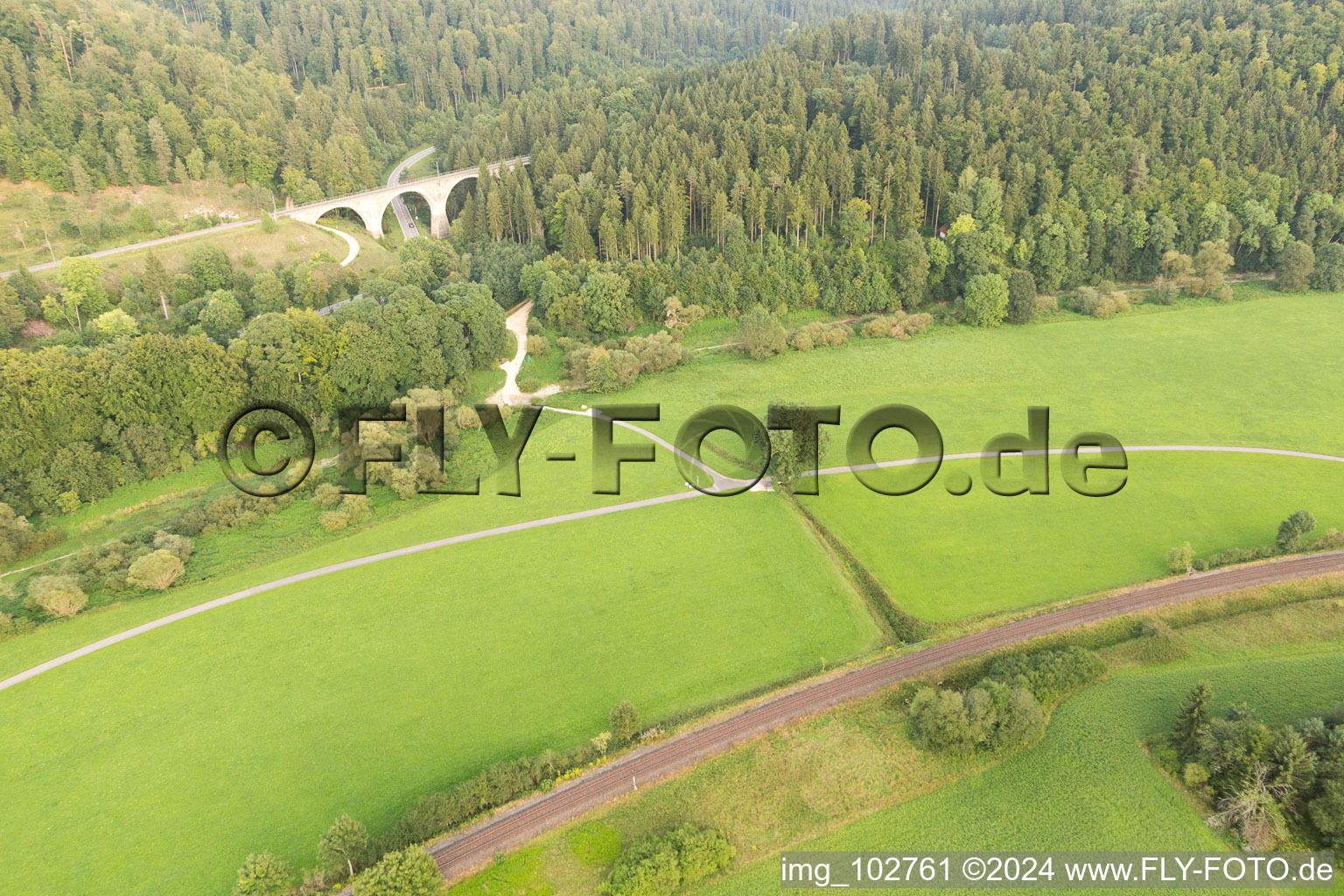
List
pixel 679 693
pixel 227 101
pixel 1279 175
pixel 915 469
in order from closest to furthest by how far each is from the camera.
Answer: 1. pixel 679 693
2. pixel 915 469
3. pixel 1279 175
4. pixel 227 101

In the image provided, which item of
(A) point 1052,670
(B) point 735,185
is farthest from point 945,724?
(B) point 735,185

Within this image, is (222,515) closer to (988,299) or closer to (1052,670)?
(1052,670)

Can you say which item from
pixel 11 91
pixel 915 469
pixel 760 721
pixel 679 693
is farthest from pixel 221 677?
pixel 11 91

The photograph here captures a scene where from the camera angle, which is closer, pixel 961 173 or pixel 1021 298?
pixel 1021 298

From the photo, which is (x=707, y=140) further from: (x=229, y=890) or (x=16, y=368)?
(x=229, y=890)

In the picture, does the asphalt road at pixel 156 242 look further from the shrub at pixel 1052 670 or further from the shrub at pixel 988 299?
the shrub at pixel 1052 670

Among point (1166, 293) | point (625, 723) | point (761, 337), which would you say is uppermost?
point (1166, 293)

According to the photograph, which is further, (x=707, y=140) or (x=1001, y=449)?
(x=707, y=140)

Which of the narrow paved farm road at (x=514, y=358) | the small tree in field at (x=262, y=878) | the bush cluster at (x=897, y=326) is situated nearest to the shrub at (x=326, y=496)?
the narrow paved farm road at (x=514, y=358)
